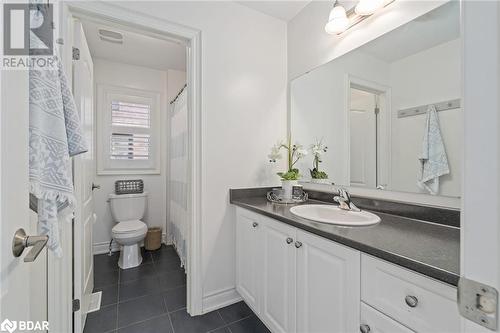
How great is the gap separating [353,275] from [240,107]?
1.40 m

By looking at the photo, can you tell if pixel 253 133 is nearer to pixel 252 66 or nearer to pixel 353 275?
pixel 252 66

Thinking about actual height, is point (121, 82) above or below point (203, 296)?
above

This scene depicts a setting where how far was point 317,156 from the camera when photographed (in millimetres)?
1811

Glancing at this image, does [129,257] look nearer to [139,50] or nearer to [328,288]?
[328,288]

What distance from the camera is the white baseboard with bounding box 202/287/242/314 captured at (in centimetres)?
167

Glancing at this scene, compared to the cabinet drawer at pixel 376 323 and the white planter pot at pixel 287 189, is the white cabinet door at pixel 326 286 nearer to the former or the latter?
the cabinet drawer at pixel 376 323

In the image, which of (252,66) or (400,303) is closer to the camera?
(400,303)

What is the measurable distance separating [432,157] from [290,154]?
3.29 feet

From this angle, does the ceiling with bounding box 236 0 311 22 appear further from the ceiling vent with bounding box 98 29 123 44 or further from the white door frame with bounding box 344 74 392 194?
the ceiling vent with bounding box 98 29 123 44

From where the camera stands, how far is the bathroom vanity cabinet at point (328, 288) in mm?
667

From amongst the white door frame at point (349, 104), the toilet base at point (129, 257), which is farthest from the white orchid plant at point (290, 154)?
the toilet base at point (129, 257)

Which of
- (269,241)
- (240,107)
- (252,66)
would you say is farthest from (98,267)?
(252,66)

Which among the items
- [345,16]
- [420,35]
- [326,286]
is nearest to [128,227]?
[326,286]

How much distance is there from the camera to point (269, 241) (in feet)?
4.39
